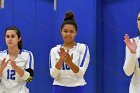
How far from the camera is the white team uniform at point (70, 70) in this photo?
9.50ft

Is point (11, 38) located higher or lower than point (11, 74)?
higher

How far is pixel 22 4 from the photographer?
453cm

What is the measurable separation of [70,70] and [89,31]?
1.32 metres

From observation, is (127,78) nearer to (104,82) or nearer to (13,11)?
(104,82)

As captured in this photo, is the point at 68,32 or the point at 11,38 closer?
the point at 68,32

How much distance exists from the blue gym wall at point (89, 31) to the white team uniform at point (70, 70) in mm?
1119

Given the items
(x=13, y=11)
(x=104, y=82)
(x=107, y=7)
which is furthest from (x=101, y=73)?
(x=13, y=11)

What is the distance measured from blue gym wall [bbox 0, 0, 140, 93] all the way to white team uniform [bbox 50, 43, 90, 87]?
112 cm

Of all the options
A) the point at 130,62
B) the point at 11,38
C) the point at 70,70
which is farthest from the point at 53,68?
the point at 130,62

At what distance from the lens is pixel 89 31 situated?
4125 millimetres

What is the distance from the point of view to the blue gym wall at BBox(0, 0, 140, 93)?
4.01m

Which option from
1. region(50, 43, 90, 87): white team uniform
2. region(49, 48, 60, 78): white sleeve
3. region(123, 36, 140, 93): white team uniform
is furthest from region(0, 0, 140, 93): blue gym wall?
region(123, 36, 140, 93): white team uniform

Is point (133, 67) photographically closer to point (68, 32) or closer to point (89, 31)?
point (68, 32)

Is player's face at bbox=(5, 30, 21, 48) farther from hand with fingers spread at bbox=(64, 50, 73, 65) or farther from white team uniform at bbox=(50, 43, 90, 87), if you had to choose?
hand with fingers spread at bbox=(64, 50, 73, 65)
